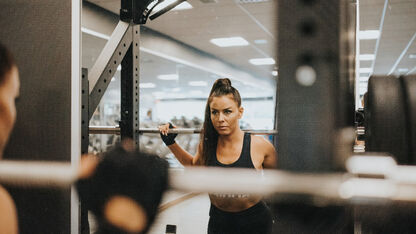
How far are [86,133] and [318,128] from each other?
2.95 ft

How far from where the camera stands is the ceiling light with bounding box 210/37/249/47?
561 centimetres

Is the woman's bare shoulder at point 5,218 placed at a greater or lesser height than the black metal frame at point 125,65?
lesser

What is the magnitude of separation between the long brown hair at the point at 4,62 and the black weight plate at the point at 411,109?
53 cm

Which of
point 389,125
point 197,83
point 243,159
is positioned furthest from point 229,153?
point 197,83

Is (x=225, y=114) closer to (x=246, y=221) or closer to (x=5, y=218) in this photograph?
(x=246, y=221)

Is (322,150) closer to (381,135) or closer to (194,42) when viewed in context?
(381,135)

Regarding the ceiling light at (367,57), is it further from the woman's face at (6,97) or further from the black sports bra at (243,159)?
the woman's face at (6,97)

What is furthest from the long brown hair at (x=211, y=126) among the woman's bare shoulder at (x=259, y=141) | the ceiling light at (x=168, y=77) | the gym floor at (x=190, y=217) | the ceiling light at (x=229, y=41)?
the ceiling light at (x=168, y=77)

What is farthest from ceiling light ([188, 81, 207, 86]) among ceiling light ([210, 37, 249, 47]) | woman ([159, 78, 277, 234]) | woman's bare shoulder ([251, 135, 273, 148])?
woman's bare shoulder ([251, 135, 273, 148])

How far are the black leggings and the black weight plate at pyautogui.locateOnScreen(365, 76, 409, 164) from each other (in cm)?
80

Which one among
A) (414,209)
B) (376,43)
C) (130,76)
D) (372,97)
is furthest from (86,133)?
(376,43)

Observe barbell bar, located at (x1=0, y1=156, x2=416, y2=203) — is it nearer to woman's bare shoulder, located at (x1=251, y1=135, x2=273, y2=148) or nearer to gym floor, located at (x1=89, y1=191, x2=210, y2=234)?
woman's bare shoulder, located at (x1=251, y1=135, x2=273, y2=148)

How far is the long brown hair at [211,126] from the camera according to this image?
1.40 meters

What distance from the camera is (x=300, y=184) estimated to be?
0.19 metres
